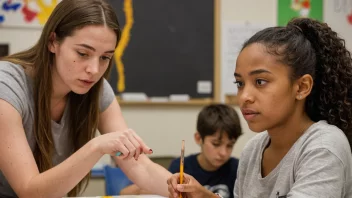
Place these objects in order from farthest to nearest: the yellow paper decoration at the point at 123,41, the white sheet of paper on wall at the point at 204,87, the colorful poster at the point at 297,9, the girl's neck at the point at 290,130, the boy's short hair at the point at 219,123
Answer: the colorful poster at the point at 297,9, the white sheet of paper on wall at the point at 204,87, the yellow paper decoration at the point at 123,41, the boy's short hair at the point at 219,123, the girl's neck at the point at 290,130

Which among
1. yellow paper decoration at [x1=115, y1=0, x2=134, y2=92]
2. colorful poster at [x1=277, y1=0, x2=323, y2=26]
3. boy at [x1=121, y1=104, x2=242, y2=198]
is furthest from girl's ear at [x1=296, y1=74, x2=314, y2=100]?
colorful poster at [x1=277, y1=0, x2=323, y2=26]

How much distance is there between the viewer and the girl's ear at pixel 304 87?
4.09 feet

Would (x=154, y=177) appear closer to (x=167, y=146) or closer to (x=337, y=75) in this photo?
(x=337, y=75)

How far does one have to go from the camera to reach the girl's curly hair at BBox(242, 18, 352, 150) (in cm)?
125

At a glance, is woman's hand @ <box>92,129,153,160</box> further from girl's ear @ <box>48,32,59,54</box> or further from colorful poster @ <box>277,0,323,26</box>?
colorful poster @ <box>277,0,323,26</box>

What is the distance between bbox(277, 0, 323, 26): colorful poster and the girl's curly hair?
2.49 meters

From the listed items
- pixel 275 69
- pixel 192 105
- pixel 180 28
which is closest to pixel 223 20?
pixel 180 28

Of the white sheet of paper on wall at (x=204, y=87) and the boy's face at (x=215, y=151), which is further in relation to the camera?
the white sheet of paper on wall at (x=204, y=87)

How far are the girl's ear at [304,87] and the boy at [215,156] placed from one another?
1.16 metres

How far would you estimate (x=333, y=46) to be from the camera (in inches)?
50.7

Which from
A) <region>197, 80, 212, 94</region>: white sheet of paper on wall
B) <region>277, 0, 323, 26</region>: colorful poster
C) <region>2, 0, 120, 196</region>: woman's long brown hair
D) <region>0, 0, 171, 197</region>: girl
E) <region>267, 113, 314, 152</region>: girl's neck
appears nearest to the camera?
<region>267, 113, 314, 152</region>: girl's neck

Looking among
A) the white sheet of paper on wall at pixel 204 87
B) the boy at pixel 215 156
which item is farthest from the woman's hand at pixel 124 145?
the white sheet of paper on wall at pixel 204 87

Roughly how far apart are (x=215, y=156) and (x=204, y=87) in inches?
46.2

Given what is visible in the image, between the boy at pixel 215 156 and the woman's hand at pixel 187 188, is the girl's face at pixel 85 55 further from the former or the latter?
the boy at pixel 215 156
